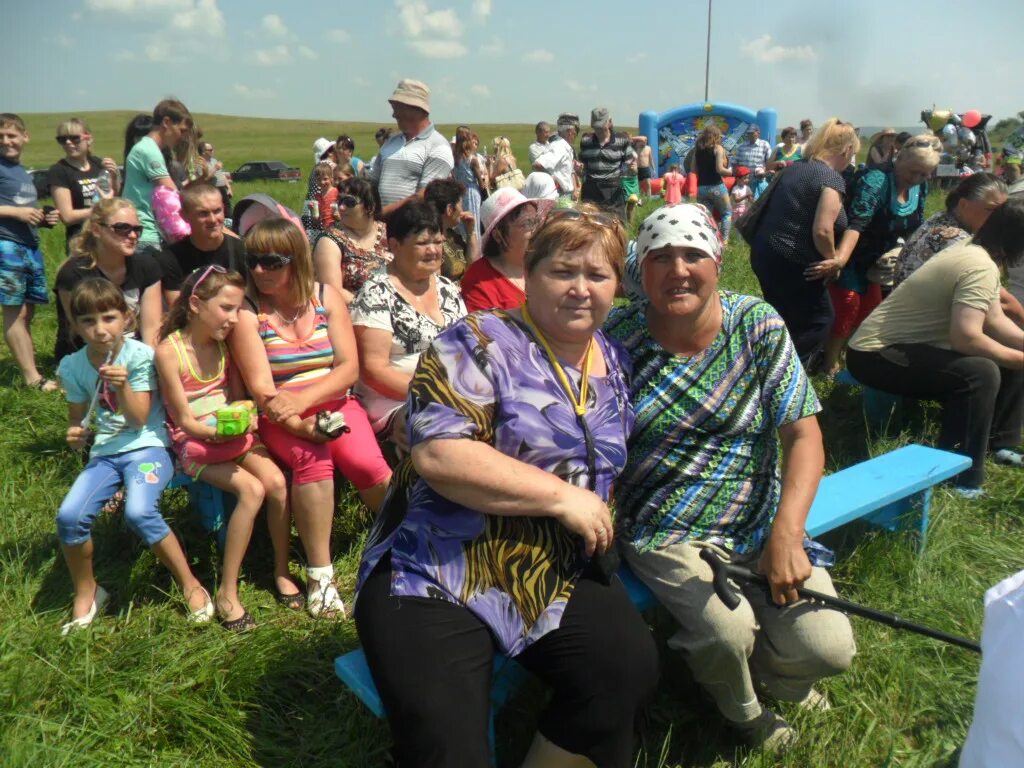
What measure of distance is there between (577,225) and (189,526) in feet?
7.32

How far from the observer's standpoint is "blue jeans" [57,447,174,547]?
276 centimetres

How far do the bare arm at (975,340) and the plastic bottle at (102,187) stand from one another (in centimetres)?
570

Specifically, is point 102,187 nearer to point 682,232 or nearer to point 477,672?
point 682,232

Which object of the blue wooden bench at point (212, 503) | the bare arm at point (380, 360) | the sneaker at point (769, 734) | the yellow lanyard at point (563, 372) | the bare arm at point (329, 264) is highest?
the yellow lanyard at point (563, 372)

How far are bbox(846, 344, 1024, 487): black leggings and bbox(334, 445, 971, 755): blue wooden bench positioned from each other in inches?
24.2

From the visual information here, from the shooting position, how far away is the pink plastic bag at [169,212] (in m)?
4.67

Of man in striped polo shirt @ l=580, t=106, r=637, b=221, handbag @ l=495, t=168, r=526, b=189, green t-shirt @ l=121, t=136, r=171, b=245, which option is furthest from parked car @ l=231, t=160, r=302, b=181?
green t-shirt @ l=121, t=136, r=171, b=245

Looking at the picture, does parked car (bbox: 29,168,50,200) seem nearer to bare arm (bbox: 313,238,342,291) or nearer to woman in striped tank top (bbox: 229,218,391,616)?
bare arm (bbox: 313,238,342,291)

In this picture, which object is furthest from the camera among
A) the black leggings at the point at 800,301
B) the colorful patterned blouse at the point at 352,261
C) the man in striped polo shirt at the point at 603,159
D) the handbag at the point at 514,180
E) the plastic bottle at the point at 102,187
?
the man in striped polo shirt at the point at 603,159

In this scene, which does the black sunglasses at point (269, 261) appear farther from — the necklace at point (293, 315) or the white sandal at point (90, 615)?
the white sandal at point (90, 615)

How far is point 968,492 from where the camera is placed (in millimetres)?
3814

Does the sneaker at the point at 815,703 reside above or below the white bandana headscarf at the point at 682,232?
below

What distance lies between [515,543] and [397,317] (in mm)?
1619

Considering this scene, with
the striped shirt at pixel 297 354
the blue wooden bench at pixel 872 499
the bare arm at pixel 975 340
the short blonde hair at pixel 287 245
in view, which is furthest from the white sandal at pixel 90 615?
the bare arm at pixel 975 340
